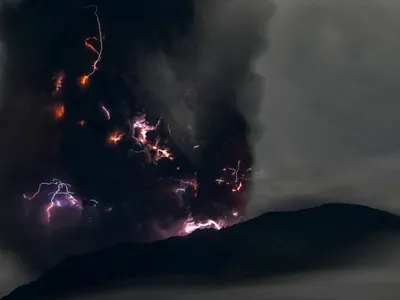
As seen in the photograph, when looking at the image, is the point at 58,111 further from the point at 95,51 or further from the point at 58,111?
the point at 95,51

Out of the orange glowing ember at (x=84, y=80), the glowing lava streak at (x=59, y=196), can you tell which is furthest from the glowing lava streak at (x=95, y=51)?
the glowing lava streak at (x=59, y=196)

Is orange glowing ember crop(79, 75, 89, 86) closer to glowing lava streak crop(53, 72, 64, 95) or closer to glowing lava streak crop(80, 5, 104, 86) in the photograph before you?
glowing lava streak crop(80, 5, 104, 86)

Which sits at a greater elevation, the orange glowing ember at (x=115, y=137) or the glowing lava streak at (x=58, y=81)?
the glowing lava streak at (x=58, y=81)

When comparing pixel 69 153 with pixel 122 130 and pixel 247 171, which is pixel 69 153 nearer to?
pixel 122 130

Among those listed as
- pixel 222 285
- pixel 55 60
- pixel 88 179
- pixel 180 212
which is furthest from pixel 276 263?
pixel 55 60

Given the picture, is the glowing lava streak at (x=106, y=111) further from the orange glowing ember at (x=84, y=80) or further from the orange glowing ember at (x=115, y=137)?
the orange glowing ember at (x=84, y=80)

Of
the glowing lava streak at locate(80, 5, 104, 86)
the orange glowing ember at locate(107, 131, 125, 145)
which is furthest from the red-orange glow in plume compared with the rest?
the orange glowing ember at locate(107, 131, 125, 145)
